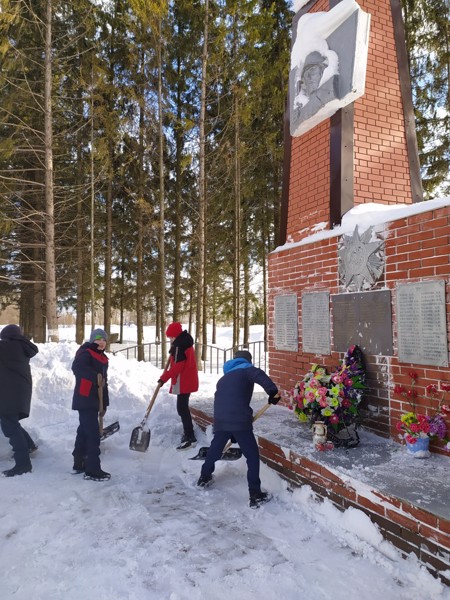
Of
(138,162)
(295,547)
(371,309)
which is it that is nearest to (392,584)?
(295,547)

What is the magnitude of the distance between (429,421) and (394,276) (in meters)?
1.48

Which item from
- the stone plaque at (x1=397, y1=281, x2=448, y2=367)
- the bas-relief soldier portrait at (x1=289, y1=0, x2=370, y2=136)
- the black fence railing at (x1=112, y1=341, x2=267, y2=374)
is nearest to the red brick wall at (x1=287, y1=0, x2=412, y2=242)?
the bas-relief soldier portrait at (x1=289, y1=0, x2=370, y2=136)

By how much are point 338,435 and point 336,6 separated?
5624mm

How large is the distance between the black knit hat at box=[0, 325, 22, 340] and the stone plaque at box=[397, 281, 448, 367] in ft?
14.2

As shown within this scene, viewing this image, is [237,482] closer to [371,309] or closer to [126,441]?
[126,441]

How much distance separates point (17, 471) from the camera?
4.63m

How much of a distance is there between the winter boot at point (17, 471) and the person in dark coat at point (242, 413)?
86.7 inches

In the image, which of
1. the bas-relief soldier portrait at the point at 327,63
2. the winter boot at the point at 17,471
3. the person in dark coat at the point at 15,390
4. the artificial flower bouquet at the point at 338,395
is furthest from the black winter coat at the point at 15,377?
the bas-relief soldier portrait at the point at 327,63

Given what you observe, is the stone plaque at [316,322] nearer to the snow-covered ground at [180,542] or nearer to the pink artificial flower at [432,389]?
the pink artificial flower at [432,389]

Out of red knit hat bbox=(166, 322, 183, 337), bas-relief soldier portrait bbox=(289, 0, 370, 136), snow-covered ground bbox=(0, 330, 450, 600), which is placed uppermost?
bas-relief soldier portrait bbox=(289, 0, 370, 136)

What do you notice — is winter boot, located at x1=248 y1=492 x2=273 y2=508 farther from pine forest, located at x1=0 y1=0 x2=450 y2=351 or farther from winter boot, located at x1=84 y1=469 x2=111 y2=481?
pine forest, located at x1=0 y1=0 x2=450 y2=351

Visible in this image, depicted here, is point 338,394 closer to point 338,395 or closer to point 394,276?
point 338,395

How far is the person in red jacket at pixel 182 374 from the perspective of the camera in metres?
5.48

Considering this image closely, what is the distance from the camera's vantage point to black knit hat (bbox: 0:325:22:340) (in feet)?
16.2
